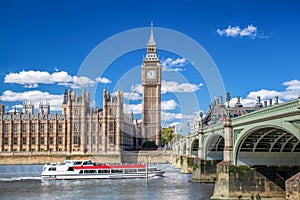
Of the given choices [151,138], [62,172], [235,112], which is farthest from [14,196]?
[151,138]

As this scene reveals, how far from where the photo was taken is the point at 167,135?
558ft

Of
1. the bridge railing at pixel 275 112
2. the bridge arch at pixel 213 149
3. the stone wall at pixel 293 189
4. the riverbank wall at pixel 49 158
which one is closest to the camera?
the stone wall at pixel 293 189

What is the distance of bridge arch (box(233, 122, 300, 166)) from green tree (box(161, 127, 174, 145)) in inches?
4868

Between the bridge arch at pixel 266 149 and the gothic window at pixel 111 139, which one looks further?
the gothic window at pixel 111 139

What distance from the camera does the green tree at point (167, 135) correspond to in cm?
16600

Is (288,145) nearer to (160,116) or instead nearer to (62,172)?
(62,172)

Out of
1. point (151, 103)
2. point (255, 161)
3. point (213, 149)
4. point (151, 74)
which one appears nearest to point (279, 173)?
point (255, 161)

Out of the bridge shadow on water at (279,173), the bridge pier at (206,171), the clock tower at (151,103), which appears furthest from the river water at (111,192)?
the clock tower at (151,103)

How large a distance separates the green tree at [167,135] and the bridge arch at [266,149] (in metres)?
124

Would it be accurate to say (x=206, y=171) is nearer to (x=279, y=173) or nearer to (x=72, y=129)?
(x=279, y=173)

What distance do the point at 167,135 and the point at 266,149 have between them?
A: 441 feet

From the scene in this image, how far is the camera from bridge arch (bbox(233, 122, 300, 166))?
112 ft

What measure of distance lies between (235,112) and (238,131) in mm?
62726

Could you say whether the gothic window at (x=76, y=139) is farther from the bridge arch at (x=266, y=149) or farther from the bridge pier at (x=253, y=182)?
the bridge pier at (x=253, y=182)
